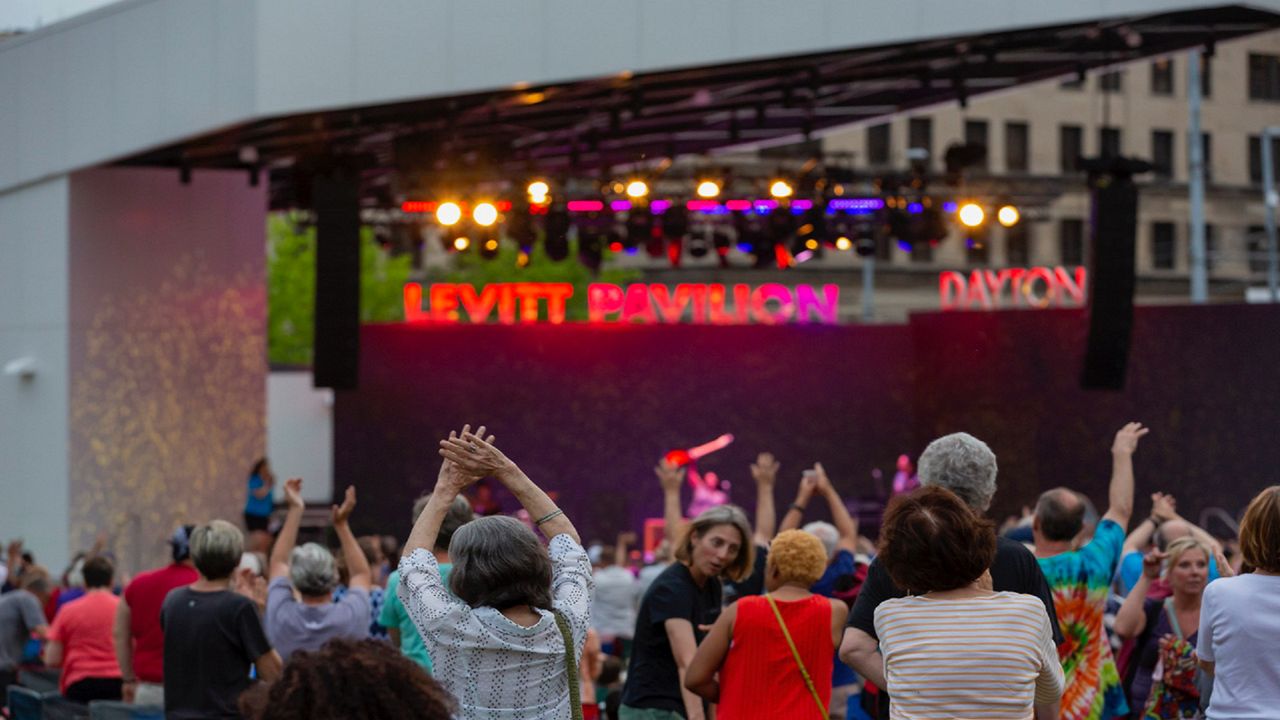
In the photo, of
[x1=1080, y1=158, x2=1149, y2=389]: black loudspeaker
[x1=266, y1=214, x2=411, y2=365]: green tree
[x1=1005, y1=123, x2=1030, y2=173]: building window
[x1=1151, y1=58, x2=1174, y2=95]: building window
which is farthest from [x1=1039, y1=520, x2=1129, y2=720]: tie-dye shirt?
[x1=1151, y1=58, x2=1174, y2=95]: building window

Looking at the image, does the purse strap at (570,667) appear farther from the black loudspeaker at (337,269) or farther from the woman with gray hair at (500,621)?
the black loudspeaker at (337,269)

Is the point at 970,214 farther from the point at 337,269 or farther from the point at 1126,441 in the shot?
the point at 1126,441

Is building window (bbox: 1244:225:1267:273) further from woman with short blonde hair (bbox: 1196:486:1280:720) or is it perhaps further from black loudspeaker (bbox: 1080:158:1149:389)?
woman with short blonde hair (bbox: 1196:486:1280:720)

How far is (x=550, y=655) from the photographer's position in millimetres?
4301

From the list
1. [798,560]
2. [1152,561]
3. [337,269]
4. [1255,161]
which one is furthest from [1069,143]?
[798,560]

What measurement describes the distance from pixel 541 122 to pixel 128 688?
39.3ft

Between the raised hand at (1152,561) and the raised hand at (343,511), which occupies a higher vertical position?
the raised hand at (343,511)

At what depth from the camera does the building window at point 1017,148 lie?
51531mm

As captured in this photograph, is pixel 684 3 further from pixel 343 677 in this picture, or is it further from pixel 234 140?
pixel 343 677

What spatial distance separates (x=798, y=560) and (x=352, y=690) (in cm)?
327

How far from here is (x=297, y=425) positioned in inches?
1277

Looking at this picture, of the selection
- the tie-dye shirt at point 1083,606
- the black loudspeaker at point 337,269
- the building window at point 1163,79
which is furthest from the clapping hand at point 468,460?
the building window at point 1163,79

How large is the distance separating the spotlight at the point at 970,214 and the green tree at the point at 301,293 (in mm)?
29142

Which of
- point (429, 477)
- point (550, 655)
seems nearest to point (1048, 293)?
point (429, 477)
